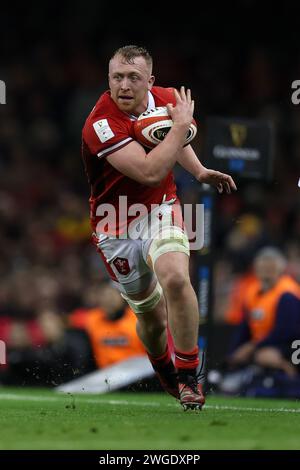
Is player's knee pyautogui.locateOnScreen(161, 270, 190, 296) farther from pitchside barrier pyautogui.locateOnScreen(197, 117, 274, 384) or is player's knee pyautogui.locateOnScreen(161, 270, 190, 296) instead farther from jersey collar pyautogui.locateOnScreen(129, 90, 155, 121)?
pitchside barrier pyautogui.locateOnScreen(197, 117, 274, 384)

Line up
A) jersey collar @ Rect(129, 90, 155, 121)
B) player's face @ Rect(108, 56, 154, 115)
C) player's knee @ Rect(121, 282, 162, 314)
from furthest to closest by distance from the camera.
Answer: player's knee @ Rect(121, 282, 162, 314)
jersey collar @ Rect(129, 90, 155, 121)
player's face @ Rect(108, 56, 154, 115)

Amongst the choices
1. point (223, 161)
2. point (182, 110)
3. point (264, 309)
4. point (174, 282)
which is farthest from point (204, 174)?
point (264, 309)

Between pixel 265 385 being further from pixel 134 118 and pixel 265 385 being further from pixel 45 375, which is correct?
pixel 134 118

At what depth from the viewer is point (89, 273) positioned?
16094 millimetres

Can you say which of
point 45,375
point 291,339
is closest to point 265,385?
point 291,339

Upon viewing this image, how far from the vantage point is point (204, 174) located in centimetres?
728

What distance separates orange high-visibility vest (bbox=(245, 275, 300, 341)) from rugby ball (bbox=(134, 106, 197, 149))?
558 centimetres

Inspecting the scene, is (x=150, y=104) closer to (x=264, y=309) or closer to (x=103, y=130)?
(x=103, y=130)

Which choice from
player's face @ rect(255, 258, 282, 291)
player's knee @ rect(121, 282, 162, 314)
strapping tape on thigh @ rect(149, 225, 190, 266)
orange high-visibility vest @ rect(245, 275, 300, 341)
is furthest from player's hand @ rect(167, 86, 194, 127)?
orange high-visibility vest @ rect(245, 275, 300, 341)

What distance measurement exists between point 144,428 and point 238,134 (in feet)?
14.2

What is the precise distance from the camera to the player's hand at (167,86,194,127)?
22.5ft
